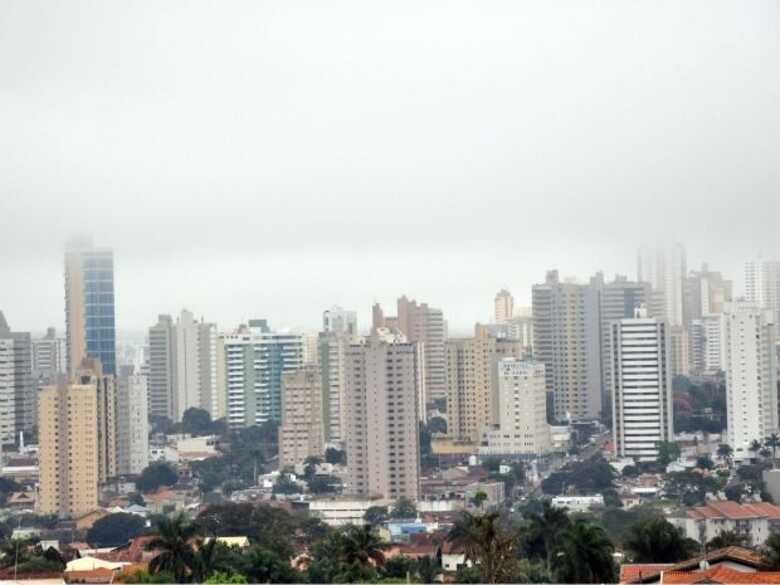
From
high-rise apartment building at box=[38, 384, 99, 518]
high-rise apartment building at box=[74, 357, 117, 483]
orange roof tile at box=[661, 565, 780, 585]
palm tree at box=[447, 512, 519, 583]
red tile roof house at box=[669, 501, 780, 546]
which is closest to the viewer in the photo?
orange roof tile at box=[661, 565, 780, 585]

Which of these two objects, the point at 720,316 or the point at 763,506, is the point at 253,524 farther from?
the point at 720,316

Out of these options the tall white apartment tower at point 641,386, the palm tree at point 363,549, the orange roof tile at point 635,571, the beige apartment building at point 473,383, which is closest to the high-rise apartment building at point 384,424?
the beige apartment building at point 473,383

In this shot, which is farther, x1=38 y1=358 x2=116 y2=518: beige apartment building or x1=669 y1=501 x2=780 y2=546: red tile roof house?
x1=38 y1=358 x2=116 y2=518: beige apartment building

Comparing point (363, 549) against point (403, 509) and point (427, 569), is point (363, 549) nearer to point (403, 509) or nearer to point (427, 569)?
point (427, 569)

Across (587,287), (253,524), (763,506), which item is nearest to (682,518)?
(763,506)

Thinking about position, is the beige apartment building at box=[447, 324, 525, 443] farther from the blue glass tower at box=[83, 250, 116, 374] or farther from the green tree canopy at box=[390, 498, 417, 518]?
the blue glass tower at box=[83, 250, 116, 374]

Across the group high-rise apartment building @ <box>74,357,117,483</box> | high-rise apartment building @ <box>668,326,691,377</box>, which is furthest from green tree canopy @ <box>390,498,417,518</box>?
high-rise apartment building @ <box>668,326,691,377</box>

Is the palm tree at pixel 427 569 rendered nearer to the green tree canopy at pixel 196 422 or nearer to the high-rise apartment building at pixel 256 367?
the green tree canopy at pixel 196 422
